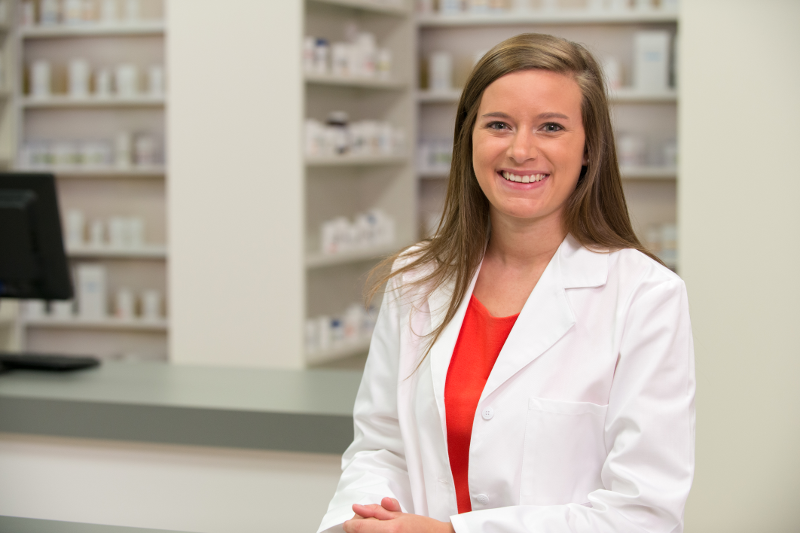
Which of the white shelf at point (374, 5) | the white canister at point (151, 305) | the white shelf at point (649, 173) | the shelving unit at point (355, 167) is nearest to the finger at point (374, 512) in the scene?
the shelving unit at point (355, 167)

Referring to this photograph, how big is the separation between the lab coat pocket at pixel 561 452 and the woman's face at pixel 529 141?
1.02ft

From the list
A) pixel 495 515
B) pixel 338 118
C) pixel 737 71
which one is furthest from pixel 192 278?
pixel 495 515

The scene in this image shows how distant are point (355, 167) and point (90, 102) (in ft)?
5.34

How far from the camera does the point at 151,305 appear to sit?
16.0 ft

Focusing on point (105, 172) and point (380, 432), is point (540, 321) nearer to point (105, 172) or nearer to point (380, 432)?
point (380, 432)

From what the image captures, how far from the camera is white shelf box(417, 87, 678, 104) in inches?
177

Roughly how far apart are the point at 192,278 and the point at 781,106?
2.75 metres

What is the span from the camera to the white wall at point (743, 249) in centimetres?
197

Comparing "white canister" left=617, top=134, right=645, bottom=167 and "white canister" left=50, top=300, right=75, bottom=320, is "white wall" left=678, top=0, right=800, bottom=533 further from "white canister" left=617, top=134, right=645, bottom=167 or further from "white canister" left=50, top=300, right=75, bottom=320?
"white canister" left=50, top=300, right=75, bottom=320

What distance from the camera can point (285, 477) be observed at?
77.5 inches

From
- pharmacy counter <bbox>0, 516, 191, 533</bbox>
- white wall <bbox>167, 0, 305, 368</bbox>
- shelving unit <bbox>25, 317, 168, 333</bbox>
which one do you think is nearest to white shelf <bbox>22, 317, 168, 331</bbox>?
shelving unit <bbox>25, 317, 168, 333</bbox>

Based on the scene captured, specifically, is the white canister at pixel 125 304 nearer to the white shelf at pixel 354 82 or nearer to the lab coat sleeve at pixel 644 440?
the white shelf at pixel 354 82

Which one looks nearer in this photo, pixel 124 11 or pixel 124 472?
pixel 124 472

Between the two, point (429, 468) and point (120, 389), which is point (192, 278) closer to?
point (120, 389)
